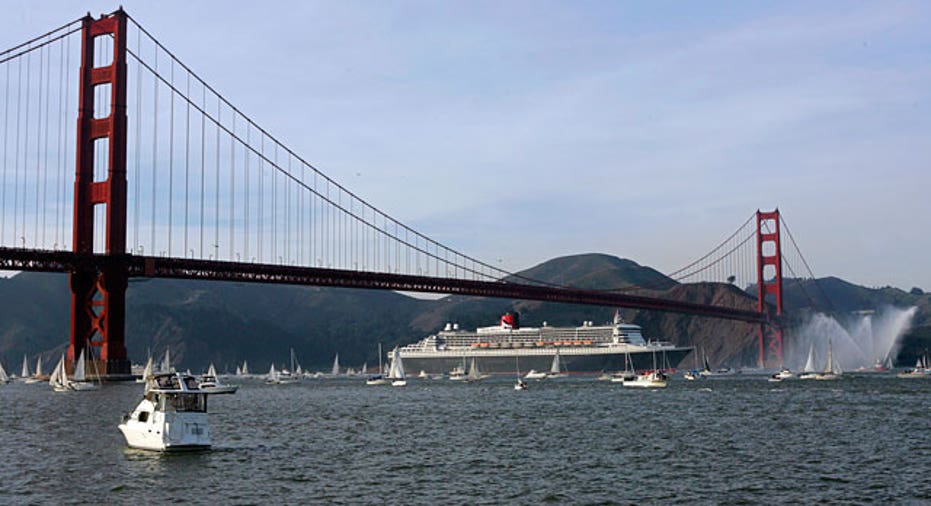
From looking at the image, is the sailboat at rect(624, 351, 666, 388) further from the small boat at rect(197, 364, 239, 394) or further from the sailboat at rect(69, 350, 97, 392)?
the sailboat at rect(69, 350, 97, 392)

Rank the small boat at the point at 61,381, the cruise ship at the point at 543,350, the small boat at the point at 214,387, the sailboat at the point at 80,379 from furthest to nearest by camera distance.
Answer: the cruise ship at the point at 543,350 → the small boat at the point at 61,381 → the sailboat at the point at 80,379 → the small boat at the point at 214,387

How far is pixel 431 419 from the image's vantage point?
53.7 meters

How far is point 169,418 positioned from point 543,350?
125423 mm

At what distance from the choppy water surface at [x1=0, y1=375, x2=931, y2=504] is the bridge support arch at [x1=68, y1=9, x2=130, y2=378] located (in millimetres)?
24526

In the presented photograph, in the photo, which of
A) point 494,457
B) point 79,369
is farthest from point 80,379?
point 494,457

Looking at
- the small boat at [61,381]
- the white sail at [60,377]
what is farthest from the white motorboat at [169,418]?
the white sail at [60,377]

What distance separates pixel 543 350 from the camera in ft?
520

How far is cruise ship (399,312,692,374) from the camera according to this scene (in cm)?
15512

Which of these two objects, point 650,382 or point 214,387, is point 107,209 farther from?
point 650,382

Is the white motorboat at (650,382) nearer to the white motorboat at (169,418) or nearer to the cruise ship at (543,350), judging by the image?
the cruise ship at (543,350)

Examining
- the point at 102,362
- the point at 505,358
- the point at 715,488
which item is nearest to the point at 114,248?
the point at 102,362

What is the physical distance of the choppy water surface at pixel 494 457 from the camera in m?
27.7

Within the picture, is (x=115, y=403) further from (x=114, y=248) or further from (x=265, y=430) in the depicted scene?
(x=114, y=248)

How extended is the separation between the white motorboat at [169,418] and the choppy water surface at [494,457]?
1.90ft
